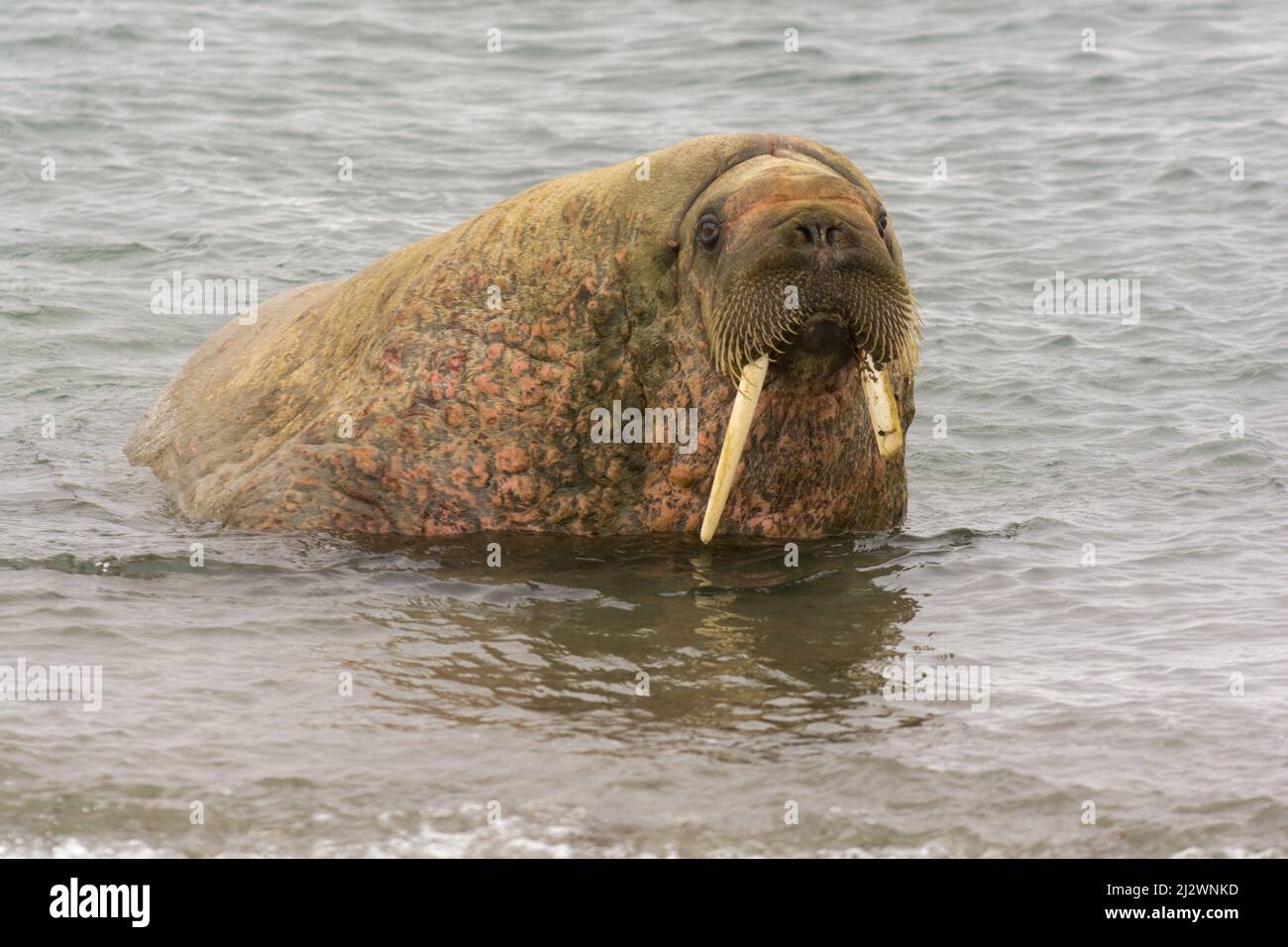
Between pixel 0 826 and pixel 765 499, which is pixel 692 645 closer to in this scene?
pixel 765 499

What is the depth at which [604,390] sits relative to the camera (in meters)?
8.16

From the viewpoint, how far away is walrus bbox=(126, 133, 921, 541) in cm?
774

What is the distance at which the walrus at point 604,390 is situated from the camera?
7.74 metres

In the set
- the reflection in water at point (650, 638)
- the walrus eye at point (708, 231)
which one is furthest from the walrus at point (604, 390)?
the reflection in water at point (650, 638)

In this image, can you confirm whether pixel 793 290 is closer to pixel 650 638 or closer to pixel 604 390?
pixel 604 390

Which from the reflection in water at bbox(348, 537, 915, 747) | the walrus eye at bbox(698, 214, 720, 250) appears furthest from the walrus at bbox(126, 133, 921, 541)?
the reflection in water at bbox(348, 537, 915, 747)

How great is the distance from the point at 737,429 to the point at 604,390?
0.91 metres

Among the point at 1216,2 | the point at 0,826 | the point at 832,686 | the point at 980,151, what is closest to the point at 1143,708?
the point at 832,686

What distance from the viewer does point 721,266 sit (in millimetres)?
7527

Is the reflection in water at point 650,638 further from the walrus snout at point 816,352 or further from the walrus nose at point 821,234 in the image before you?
the walrus nose at point 821,234

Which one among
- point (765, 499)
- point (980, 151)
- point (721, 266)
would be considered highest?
point (980, 151)

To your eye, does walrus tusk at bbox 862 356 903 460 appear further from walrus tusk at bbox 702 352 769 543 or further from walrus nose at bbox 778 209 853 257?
walrus nose at bbox 778 209 853 257

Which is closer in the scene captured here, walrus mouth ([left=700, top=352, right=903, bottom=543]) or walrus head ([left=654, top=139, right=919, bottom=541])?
walrus head ([left=654, top=139, right=919, bottom=541])
